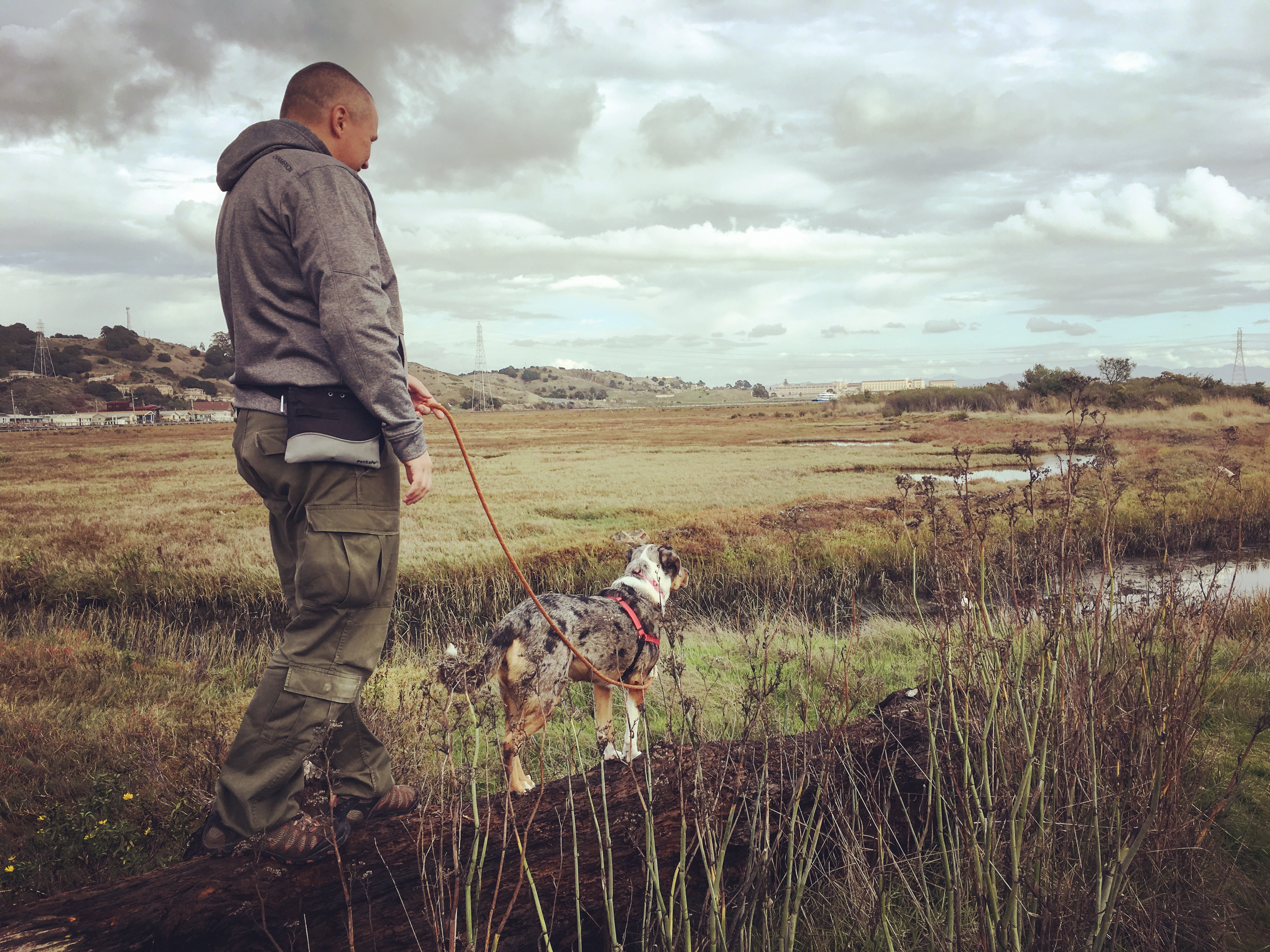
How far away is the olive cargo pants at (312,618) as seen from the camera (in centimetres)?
274

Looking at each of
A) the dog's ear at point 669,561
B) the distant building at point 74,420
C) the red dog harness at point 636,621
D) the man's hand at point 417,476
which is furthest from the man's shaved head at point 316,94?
the distant building at point 74,420

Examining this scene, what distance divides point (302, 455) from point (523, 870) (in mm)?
1794

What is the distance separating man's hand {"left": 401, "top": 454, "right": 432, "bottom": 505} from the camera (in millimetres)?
2904

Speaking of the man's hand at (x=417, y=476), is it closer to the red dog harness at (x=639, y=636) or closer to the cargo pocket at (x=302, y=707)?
the cargo pocket at (x=302, y=707)

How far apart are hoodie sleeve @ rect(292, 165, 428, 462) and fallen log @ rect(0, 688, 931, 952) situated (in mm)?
1604

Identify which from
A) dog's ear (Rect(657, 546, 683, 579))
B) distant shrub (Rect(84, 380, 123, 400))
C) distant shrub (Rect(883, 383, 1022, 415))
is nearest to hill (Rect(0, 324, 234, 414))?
distant shrub (Rect(84, 380, 123, 400))

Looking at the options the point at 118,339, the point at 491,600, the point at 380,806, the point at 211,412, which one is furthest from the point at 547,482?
the point at 118,339

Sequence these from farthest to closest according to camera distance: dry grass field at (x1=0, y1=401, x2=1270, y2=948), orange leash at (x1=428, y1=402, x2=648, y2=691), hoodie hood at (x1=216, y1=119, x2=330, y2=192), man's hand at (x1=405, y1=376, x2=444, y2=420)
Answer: dry grass field at (x1=0, y1=401, x2=1270, y2=948) < man's hand at (x1=405, y1=376, x2=444, y2=420) < orange leash at (x1=428, y1=402, x2=648, y2=691) < hoodie hood at (x1=216, y1=119, x2=330, y2=192)

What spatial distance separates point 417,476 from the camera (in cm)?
291

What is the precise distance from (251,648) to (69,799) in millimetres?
5559

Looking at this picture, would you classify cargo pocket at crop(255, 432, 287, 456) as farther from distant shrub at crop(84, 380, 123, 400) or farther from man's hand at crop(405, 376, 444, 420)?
distant shrub at crop(84, 380, 123, 400)

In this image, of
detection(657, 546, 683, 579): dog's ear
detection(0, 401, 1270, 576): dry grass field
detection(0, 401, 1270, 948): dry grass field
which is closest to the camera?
detection(0, 401, 1270, 948): dry grass field

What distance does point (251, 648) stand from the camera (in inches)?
374

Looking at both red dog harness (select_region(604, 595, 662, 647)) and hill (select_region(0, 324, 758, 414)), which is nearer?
red dog harness (select_region(604, 595, 662, 647))
